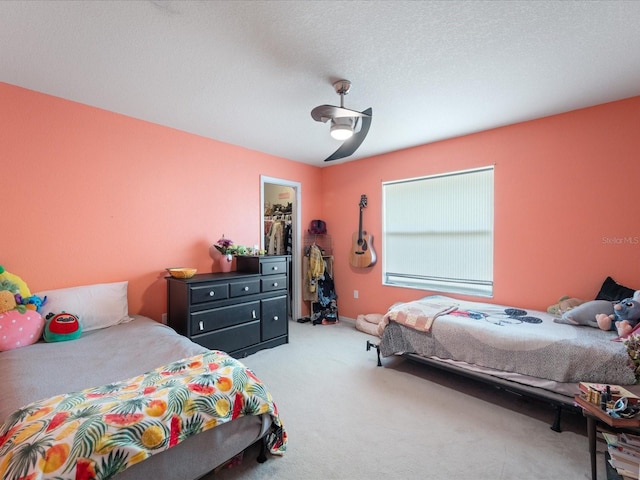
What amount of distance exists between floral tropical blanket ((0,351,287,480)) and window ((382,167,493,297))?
281 cm

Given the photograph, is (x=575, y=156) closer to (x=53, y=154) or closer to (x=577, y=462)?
(x=577, y=462)

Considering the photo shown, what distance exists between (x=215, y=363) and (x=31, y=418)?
76cm

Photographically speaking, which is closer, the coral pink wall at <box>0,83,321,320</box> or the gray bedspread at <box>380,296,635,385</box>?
the gray bedspread at <box>380,296,635,385</box>

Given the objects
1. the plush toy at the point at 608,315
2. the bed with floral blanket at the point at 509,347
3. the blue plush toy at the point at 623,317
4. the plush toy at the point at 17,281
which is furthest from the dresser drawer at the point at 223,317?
the blue plush toy at the point at 623,317

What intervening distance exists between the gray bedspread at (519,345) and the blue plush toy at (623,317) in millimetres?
75

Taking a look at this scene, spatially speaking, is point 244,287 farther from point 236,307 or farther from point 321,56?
point 321,56

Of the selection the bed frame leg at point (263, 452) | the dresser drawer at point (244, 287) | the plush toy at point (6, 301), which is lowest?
the bed frame leg at point (263, 452)

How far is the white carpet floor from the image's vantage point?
1.67 m

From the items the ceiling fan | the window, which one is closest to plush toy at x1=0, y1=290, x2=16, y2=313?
the ceiling fan

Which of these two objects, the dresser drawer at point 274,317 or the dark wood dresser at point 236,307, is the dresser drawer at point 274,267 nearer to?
the dark wood dresser at point 236,307

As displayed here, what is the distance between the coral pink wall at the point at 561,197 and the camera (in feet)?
8.39

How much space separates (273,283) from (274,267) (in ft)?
0.64

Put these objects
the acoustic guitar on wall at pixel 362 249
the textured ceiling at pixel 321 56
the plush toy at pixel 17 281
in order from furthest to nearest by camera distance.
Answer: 1. the acoustic guitar on wall at pixel 362 249
2. the plush toy at pixel 17 281
3. the textured ceiling at pixel 321 56

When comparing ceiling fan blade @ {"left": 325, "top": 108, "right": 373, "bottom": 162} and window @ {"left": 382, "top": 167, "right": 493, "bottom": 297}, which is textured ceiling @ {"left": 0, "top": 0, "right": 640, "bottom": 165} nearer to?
ceiling fan blade @ {"left": 325, "top": 108, "right": 373, "bottom": 162}
